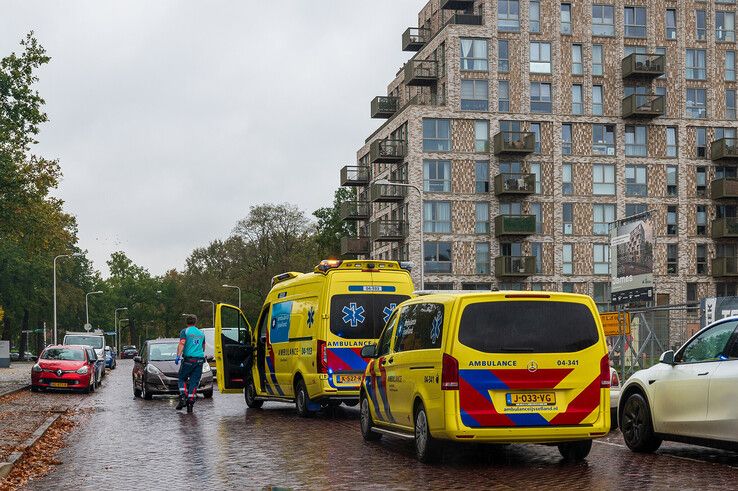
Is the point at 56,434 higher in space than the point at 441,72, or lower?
lower

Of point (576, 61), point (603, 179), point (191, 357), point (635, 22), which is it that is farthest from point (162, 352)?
point (635, 22)

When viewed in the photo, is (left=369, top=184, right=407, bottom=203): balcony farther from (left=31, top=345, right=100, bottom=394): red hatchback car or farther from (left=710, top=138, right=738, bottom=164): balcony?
(left=31, top=345, right=100, bottom=394): red hatchback car

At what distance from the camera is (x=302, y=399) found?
64.7ft

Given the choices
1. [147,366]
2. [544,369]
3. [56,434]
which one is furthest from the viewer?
[147,366]

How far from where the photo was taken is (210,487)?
34.4 ft

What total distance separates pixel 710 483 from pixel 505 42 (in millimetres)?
60722

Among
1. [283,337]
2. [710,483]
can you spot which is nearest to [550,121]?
[283,337]

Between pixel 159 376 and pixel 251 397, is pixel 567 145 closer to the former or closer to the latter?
pixel 159 376

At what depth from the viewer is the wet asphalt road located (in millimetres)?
10742

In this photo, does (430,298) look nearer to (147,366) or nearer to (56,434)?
(56,434)

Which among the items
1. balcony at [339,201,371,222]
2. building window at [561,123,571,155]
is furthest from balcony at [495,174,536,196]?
balcony at [339,201,371,222]

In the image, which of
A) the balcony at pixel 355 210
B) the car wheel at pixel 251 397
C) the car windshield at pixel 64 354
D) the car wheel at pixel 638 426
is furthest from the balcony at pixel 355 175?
the car wheel at pixel 638 426

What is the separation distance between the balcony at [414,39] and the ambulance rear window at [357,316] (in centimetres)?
5905

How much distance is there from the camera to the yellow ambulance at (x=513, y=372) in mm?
11625
